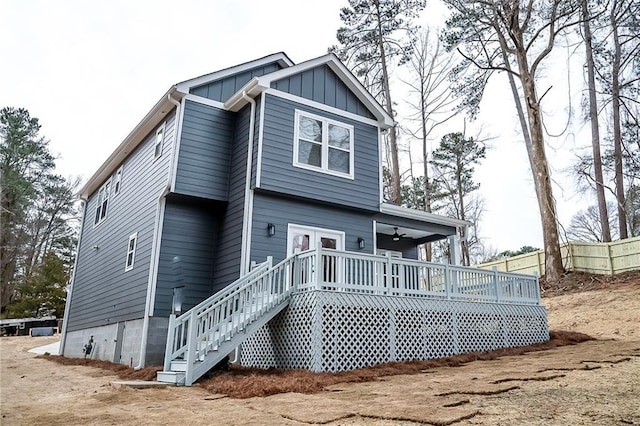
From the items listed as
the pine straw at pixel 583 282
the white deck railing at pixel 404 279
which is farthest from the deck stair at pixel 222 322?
the pine straw at pixel 583 282

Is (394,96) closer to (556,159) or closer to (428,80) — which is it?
(428,80)

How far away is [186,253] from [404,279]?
16.4 feet

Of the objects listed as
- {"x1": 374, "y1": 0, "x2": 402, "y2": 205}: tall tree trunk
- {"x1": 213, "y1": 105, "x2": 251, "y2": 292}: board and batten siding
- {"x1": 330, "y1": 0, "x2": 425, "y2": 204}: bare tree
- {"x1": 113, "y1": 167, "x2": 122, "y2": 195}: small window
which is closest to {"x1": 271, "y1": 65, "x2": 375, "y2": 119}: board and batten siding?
{"x1": 213, "y1": 105, "x2": 251, "y2": 292}: board and batten siding

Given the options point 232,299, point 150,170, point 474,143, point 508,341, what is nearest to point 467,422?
point 232,299

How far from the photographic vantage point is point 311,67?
11.2m

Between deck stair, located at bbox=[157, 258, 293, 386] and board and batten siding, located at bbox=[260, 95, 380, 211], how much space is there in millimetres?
2453

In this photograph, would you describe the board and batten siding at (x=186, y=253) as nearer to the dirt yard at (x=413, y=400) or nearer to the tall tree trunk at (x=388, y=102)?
the dirt yard at (x=413, y=400)

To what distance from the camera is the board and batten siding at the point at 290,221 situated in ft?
32.0

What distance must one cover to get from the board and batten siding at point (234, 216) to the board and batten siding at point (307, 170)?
666 mm

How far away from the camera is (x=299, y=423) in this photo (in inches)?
153

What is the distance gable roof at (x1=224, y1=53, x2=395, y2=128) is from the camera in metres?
10.2

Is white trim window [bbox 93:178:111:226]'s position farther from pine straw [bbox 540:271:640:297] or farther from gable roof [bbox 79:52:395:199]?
pine straw [bbox 540:271:640:297]

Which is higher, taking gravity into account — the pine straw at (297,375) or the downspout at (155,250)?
the downspout at (155,250)

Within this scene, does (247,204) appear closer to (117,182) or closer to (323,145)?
(323,145)
